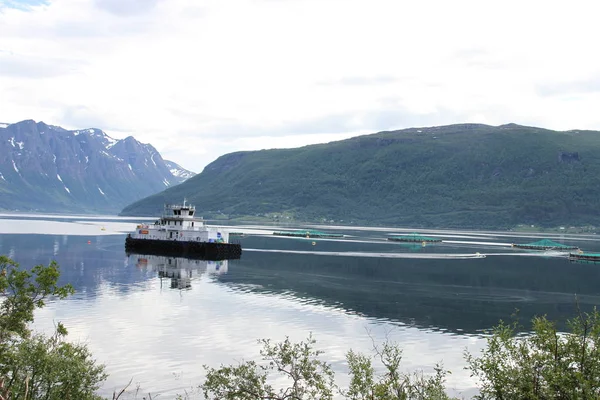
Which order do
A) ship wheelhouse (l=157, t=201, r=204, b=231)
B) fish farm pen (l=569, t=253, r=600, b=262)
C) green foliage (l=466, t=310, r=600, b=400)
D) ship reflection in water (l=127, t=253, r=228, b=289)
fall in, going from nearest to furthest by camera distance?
green foliage (l=466, t=310, r=600, b=400) < ship reflection in water (l=127, t=253, r=228, b=289) < ship wheelhouse (l=157, t=201, r=204, b=231) < fish farm pen (l=569, t=253, r=600, b=262)

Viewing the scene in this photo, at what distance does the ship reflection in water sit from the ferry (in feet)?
17.3

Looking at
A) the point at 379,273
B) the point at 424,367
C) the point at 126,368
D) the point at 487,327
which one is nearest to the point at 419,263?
the point at 379,273

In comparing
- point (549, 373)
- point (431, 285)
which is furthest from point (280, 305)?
point (549, 373)

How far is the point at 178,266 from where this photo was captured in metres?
130

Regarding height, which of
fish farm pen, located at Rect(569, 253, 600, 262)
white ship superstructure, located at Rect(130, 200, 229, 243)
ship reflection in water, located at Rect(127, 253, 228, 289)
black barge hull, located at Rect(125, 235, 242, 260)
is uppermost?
white ship superstructure, located at Rect(130, 200, 229, 243)

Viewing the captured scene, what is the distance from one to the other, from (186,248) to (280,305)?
76902mm

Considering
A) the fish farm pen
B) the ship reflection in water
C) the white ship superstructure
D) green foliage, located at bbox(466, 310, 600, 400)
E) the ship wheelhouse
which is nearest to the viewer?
green foliage, located at bbox(466, 310, 600, 400)

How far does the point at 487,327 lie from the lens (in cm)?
7144

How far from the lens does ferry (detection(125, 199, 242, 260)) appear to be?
149375 mm

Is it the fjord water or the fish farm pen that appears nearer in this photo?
the fjord water

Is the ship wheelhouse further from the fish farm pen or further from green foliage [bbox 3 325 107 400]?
green foliage [bbox 3 325 107 400]

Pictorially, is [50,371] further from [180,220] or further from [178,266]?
[180,220]

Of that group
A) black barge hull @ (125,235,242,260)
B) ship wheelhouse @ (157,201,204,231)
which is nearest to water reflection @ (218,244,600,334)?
black barge hull @ (125,235,242,260)

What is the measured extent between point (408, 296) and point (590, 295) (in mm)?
33021
